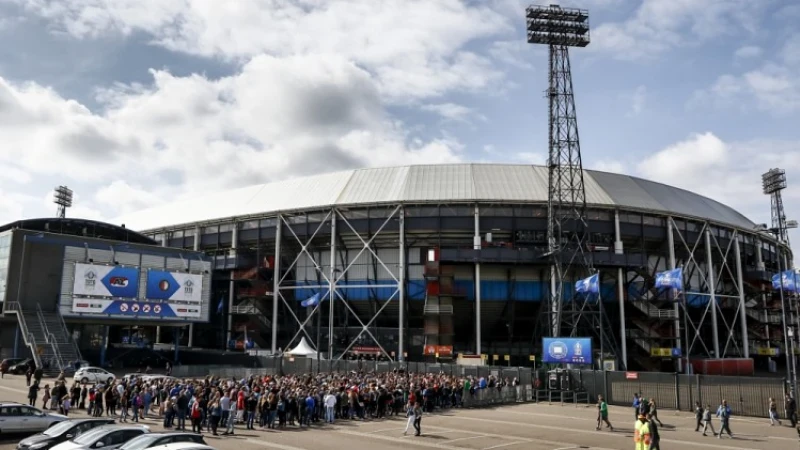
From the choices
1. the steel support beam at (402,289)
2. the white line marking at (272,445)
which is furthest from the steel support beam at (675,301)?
the white line marking at (272,445)

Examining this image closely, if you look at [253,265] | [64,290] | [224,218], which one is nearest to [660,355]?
[253,265]

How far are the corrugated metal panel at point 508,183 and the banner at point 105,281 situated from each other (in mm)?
32089

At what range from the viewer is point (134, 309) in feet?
173

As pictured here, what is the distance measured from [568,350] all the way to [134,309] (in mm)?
34847

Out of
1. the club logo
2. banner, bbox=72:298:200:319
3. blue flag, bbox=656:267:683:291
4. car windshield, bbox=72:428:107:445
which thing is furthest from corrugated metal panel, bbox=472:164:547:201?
car windshield, bbox=72:428:107:445

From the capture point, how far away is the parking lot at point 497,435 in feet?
72.8

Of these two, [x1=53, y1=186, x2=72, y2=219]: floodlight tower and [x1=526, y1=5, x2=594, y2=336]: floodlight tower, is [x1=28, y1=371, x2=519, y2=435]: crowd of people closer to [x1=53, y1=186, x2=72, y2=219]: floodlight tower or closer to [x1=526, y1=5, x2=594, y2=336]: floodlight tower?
[x1=526, y1=5, x2=594, y2=336]: floodlight tower

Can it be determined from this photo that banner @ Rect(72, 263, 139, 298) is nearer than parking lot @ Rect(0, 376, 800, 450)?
No

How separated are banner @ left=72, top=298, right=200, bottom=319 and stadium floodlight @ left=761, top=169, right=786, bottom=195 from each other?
278ft

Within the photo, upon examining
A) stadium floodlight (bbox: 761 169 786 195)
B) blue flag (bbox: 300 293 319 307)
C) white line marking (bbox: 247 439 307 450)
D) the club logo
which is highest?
→ stadium floodlight (bbox: 761 169 786 195)

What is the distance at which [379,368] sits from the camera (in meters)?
48.2

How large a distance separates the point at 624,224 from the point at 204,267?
40959mm

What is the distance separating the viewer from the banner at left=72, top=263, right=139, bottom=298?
5003cm

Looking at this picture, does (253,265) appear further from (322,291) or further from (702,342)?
(702,342)
